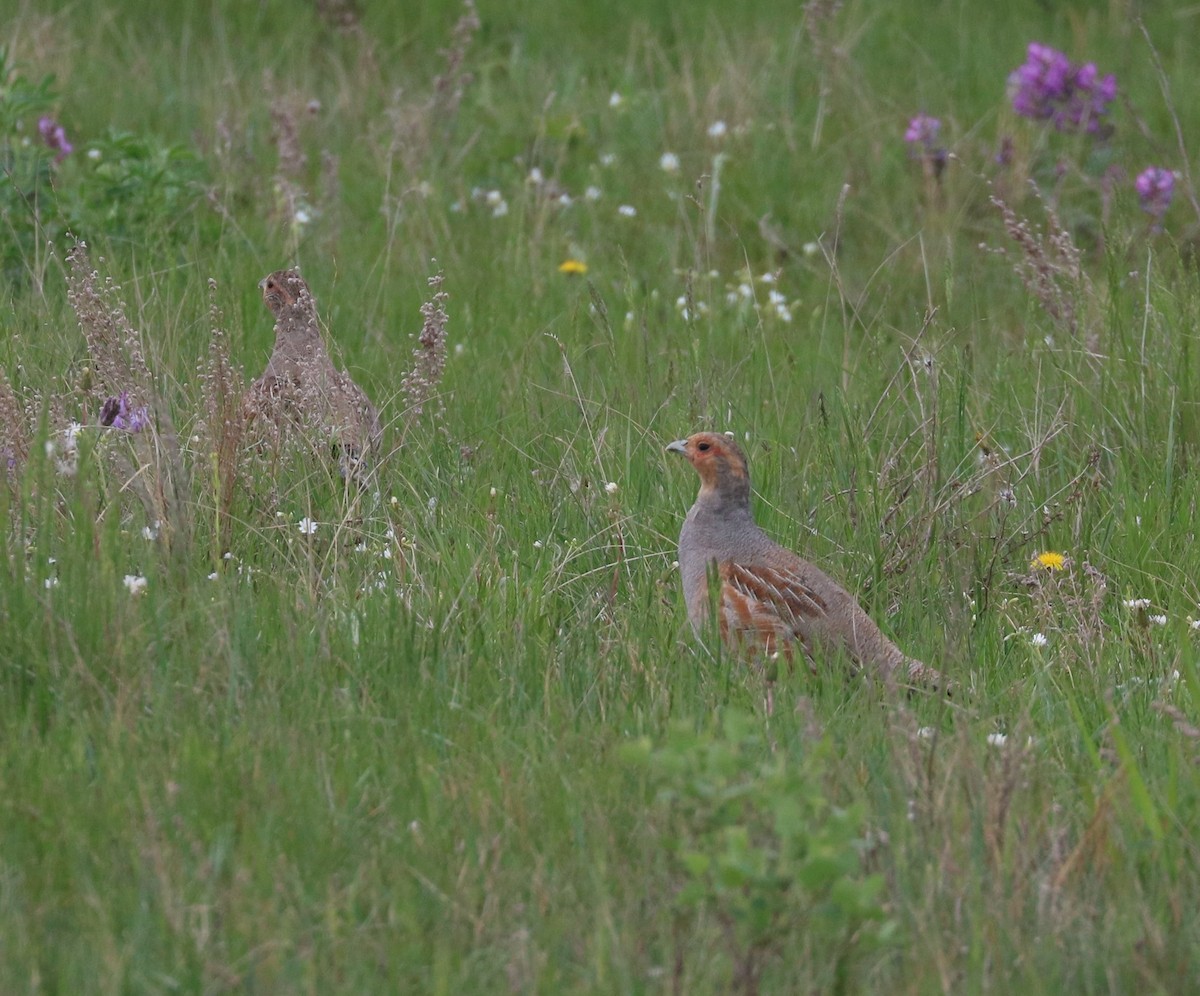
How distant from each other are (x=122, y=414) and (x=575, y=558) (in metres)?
1.35

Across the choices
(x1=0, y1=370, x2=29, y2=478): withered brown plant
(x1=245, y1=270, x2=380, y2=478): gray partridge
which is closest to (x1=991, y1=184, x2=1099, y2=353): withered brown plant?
(x1=245, y1=270, x2=380, y2=478): gray partridge

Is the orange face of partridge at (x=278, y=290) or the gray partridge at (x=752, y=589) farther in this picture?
the orange face of partridge at (x=278, y=290)

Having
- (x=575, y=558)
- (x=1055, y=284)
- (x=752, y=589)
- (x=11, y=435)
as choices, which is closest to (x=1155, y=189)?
(x=1055, y=284)

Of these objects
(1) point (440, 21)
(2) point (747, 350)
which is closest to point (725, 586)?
(2) point (747, 350)

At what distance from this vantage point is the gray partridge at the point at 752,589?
4.64 m

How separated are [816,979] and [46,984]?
50.2 inches

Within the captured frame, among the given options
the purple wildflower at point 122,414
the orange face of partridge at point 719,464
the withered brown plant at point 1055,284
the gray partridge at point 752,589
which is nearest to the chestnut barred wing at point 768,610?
the gray partridge at point 752,589

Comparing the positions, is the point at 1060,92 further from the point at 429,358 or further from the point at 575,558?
the point at 575,558

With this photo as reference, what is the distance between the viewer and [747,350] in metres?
6.83

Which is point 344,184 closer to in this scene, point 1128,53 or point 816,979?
point 1128,53

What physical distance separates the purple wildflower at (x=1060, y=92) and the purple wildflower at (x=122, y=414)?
5851 mm

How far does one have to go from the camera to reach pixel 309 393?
5535mm

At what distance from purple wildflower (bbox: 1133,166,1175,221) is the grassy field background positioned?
0.21 metres

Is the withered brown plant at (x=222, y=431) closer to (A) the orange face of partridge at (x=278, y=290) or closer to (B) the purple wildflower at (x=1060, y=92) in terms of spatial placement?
(A) the orange face of partridge at (x=278, y=290)
